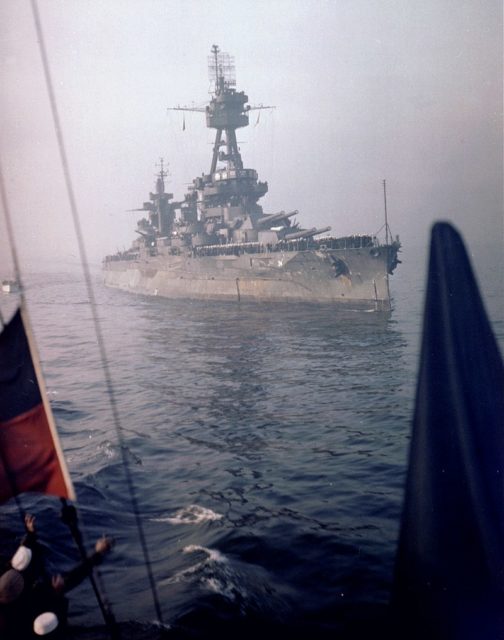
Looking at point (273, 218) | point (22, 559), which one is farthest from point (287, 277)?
point (22, 559)

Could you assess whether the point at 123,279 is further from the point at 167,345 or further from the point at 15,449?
the point at 15,449

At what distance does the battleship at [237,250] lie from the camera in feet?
111

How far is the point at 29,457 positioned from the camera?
4.27 m

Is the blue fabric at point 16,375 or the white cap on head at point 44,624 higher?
the blue fabric at point 16,375

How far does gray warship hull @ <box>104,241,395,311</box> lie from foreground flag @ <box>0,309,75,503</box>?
30266mm

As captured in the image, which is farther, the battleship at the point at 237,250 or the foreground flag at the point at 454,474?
the battleship at the point at 237,250

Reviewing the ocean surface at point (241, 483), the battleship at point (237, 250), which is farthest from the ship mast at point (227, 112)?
the ocean surface at point (241, 483)

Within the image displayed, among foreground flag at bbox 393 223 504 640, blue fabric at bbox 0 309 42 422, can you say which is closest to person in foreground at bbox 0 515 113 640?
blue fabric at bbox 0 309 42 422

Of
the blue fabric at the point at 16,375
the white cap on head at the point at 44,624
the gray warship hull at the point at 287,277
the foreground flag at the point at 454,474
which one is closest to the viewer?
the foreground flag at the point at 454,474

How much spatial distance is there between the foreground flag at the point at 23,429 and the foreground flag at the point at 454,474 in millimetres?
2979

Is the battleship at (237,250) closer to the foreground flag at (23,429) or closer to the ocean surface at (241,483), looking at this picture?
the ocean surface at (241,483)

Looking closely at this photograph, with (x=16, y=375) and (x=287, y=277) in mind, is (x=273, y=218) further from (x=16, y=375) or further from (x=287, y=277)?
(x=16, y=375)

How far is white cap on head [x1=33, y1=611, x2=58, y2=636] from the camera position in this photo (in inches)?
144

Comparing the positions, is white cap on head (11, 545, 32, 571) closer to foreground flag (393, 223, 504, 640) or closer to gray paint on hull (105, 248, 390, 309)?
foreground flag (393, 223, 504, 640)
